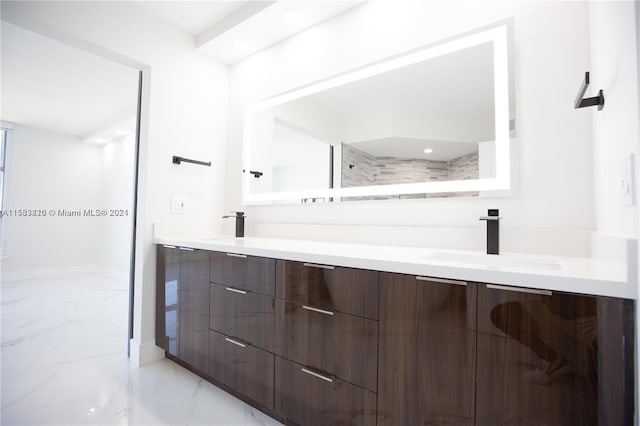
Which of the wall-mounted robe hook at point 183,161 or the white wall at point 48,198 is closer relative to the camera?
the wall-mounted robe hook at point 183,161

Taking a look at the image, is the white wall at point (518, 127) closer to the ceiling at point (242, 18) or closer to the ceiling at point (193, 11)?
the ceiling at point (242, 18)

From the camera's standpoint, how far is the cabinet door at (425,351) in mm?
875

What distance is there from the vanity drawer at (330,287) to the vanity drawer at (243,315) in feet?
0.46

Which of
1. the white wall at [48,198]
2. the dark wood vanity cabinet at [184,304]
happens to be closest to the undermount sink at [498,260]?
the dark wood vanity cabinet at [184,304]

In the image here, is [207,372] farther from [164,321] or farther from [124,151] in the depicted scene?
[124,151]

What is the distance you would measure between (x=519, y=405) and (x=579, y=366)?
184 millimetres

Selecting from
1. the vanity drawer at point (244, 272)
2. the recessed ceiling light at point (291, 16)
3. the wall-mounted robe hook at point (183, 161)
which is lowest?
the vanity drawer at point (244, 272)

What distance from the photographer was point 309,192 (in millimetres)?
2039

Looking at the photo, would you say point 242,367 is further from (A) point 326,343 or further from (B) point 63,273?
(B) point 63,273

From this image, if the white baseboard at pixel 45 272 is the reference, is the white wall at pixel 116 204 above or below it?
above

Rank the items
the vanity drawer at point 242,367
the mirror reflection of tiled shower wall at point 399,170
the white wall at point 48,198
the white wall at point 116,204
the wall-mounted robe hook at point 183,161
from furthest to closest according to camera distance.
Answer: the white wall at point 116,204
the white wall at point 48,198
the wall-mounted robe hook at point 183,161
the mirror reflection of tiled shower wall at point 399,170
the vanity drawer at point 242,367

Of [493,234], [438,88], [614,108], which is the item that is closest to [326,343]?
[493,234]

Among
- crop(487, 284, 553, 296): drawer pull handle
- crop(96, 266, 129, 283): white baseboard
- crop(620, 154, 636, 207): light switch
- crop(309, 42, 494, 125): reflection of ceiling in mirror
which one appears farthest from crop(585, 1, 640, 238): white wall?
crop(96, 266, 129, 283): white baseboard

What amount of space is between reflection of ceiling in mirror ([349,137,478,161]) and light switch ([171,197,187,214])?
1349 mm
